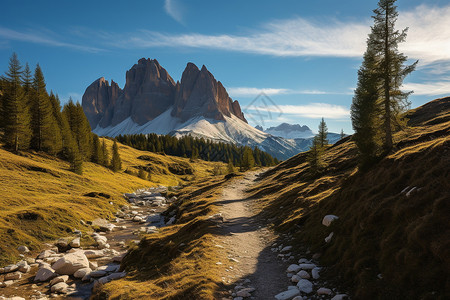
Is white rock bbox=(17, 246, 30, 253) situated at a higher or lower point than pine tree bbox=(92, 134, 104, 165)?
lower

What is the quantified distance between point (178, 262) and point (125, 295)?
146 inches

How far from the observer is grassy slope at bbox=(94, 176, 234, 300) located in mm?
11836

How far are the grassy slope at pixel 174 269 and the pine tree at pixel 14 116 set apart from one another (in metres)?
60.5

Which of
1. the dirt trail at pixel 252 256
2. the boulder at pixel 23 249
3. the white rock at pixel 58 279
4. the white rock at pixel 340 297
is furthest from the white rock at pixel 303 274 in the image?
the boulder at pixel 23 249

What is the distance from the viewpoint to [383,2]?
931 inches

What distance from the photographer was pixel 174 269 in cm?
1490

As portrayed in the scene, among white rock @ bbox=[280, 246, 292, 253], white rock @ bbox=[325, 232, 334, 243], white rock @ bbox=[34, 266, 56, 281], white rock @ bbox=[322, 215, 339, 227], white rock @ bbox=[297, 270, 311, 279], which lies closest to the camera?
white rock @ bbox=[297, 270, 311, 279]

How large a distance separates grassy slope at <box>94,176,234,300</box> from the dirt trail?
1.11 m

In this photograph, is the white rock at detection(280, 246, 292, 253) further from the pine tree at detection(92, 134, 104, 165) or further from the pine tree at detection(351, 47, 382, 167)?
the pine tree at detection(92, 134, 104, 165)

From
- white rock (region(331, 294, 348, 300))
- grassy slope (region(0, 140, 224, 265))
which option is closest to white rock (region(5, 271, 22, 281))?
grassy slope (region(0, 140, 224, 265))

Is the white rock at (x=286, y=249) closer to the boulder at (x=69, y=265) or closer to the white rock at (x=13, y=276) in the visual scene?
the boulder at (x=69, y=265)

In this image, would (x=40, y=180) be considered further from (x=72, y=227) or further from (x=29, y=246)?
(x=29, y=246)

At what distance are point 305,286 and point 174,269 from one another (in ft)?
26.8

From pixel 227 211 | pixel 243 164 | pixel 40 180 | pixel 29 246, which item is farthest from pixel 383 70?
pixel 243 164
